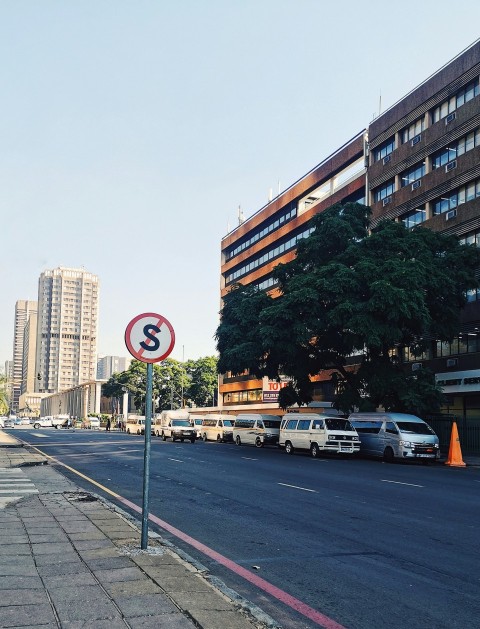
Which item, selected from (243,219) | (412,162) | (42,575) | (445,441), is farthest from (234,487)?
(243,219)

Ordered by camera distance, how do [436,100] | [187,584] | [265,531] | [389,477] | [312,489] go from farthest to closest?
[436,100] < [389,477] < [312,489] < [265,531] < [187,584]

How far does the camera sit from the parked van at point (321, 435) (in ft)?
95.8

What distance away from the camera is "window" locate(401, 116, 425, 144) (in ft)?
151

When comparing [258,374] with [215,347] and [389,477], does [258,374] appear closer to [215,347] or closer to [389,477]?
[215,347]

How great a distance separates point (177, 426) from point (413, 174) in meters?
24.3

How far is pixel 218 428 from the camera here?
1972 inches

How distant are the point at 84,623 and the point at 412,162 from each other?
45249 millimetres

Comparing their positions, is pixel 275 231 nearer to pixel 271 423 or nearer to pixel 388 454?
pixel 271 423

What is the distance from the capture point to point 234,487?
→ 15766 millimetres

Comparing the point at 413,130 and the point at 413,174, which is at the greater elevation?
the point at 413,130

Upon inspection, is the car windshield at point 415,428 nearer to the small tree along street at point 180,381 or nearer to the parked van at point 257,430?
the parked van at point 257,430

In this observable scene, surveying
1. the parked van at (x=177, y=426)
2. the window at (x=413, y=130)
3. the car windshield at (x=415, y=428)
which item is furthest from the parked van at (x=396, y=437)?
the window at (x=413, y=130)

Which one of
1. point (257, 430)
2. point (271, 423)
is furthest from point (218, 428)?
point (271, 423)

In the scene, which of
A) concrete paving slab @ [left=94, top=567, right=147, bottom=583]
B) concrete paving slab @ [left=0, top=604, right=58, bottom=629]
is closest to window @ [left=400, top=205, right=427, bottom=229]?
concrete paving slab @ [left=94, top=567, right=147, bottom=583]
